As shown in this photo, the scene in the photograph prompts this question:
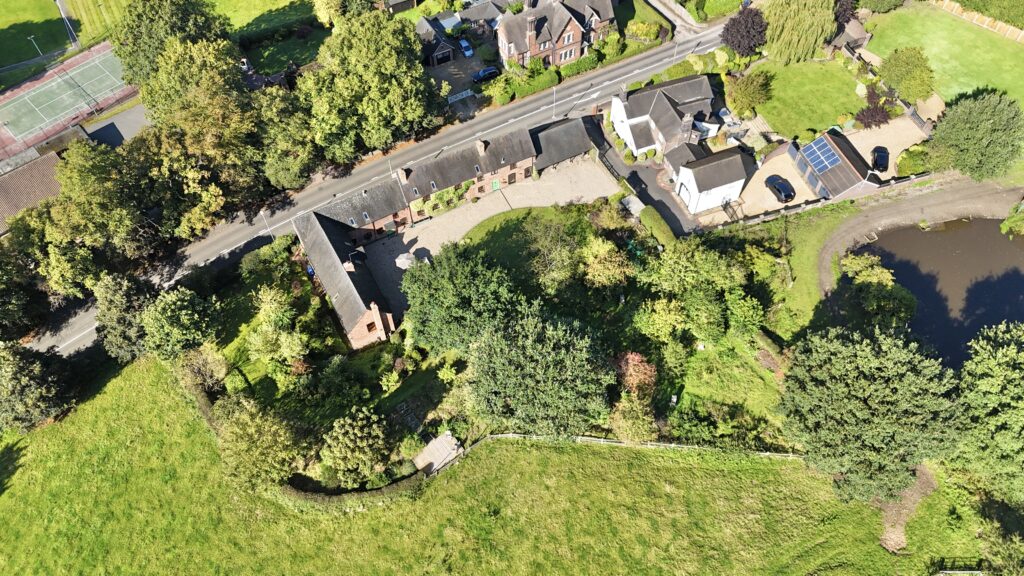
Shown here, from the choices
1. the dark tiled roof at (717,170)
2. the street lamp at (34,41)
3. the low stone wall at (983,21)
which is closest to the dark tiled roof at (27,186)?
the street lamp at (34,41)

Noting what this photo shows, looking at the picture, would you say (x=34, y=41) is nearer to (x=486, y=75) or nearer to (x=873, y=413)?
(x=486, y=75)

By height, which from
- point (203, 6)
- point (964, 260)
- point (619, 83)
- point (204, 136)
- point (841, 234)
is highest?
point (203, 6)

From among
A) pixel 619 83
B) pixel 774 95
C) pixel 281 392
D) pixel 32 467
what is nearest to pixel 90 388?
pixel 32 467

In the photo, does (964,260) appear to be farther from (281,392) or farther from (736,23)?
(281,392)

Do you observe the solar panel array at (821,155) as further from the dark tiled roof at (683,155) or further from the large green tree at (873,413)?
the large green tree at (873,413)

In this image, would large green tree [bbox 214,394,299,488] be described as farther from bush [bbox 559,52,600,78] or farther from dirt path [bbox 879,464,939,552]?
bush [bbox 559,52,600,78]

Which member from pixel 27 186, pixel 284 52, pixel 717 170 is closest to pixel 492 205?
pixel 717 170

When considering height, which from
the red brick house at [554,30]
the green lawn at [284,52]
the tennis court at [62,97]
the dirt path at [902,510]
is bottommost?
the dirt path at [902,510]
